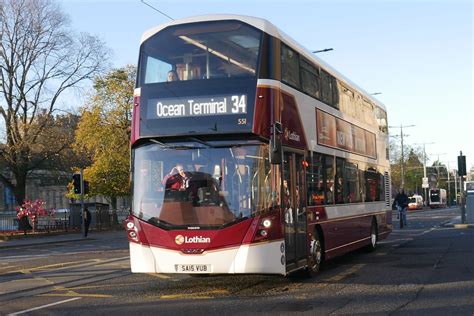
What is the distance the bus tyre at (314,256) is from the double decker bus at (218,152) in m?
0.29

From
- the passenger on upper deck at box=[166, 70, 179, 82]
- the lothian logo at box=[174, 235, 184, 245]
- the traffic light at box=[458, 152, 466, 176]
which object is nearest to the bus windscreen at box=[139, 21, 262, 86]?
the passenger on upper deck at box=[166, 70, 179, 82]

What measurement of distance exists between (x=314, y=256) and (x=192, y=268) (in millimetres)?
2977

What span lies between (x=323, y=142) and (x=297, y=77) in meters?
1.79

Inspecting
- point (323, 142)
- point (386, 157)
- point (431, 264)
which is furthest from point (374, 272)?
point (386, 157)

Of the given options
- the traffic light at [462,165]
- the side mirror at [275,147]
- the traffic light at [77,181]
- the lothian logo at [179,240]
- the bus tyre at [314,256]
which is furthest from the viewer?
the traffic light at [77,181]

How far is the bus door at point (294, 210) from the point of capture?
10.2 meters

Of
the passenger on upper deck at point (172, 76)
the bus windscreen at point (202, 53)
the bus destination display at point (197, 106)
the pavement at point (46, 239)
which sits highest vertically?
the bus windscreen at point (202, 53)

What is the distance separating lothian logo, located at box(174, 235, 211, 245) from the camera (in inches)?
381

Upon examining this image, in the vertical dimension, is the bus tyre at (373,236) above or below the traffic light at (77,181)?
below

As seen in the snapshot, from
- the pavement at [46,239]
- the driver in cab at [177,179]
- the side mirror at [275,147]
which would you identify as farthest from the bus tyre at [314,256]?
the pavement at [46,239]

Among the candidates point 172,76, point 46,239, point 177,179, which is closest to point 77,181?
point 46,239

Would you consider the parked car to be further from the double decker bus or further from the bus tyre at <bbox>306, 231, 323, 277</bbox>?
the double decker bus

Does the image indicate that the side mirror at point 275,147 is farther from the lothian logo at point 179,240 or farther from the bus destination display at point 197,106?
the lothian logo at point 179,240

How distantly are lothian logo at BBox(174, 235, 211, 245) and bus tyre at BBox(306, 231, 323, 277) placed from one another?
103 inches
